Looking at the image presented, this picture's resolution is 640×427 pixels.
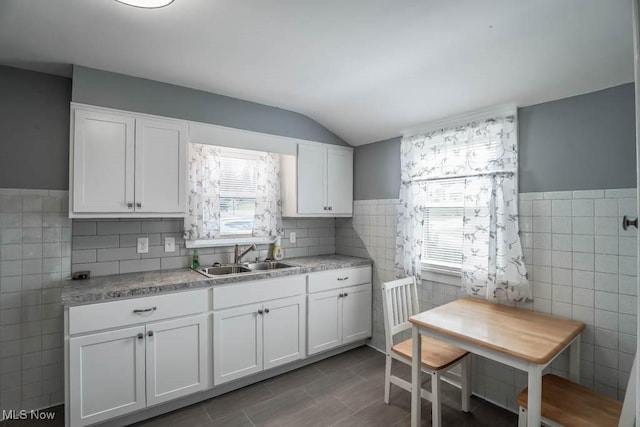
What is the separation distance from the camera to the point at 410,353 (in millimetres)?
2197

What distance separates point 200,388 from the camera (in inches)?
90.2

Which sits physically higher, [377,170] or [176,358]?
[377,170]

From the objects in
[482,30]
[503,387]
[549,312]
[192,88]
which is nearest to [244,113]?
[192,88]

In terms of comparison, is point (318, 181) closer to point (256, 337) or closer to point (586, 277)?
point (256, 337)

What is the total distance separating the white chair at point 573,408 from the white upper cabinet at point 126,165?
2.59 m

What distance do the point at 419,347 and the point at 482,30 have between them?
187 centimetres

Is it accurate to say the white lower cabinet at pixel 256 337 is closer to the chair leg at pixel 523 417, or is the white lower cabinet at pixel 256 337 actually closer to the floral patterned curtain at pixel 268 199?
the floral patterned curtain at pixel 268 199

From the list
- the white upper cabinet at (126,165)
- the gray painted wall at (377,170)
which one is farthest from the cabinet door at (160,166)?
the gray painted wall at (377,170)

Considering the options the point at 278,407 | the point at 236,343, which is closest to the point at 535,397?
the point at 278,407

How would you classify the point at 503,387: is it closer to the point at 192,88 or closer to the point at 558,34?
the point at 558,34

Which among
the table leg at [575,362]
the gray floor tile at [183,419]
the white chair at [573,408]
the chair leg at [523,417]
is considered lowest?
the gray floor tile at [183,419]

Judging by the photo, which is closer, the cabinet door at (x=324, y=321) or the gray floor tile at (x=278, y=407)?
the gray floor tile at (x=278, y=407)

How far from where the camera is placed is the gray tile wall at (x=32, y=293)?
7.04ft

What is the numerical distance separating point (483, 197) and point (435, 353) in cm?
119
